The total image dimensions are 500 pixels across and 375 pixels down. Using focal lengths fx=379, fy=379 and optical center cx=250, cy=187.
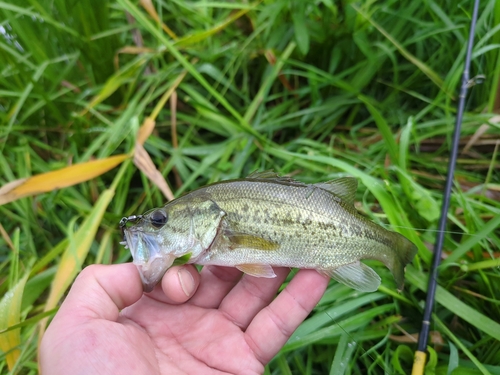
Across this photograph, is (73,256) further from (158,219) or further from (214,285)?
(214,285)

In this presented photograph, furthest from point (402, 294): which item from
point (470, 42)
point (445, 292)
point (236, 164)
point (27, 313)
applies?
point (27, 313)

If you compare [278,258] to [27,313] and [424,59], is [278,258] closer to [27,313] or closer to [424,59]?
[27,313]

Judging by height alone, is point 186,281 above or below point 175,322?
above

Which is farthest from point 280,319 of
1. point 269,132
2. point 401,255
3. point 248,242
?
point 269,132

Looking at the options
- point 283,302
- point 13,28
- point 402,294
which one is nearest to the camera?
point 283,302

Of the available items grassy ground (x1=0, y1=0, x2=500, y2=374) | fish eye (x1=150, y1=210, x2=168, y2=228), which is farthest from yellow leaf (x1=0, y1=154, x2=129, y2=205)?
fish eye (x1=150, y1=210, x2=168, y2=228)

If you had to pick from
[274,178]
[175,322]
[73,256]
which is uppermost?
[274,178]

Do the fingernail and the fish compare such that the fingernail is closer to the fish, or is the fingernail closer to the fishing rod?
the fish
